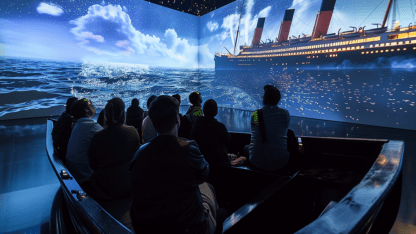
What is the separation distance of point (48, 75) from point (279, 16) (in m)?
9.06

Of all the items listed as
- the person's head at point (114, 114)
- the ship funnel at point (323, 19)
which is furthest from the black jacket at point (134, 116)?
the ship funnel at point (323, 19)

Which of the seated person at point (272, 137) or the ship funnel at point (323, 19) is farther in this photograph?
the ship funnel at point (323, 19)

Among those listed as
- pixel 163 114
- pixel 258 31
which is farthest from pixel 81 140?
pixel 258 31

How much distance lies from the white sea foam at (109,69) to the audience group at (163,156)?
7.11 meters

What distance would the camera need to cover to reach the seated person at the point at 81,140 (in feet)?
5.39

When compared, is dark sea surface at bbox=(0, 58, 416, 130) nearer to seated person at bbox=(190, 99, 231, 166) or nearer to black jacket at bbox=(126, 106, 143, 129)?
seated person at bbox=(190, 99, 231, 166)

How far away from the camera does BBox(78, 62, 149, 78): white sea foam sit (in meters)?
8.62

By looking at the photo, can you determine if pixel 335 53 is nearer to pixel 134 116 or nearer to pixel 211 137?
pixel 134 116

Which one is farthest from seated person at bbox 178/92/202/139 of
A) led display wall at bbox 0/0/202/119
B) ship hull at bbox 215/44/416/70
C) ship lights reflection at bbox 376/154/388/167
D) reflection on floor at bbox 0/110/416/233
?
led display wall at bbox 0/0/202/119

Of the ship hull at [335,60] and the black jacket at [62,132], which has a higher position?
the ship hull at [335,60]

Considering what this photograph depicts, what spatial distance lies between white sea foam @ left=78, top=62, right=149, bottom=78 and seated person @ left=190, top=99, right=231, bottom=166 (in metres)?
8.54

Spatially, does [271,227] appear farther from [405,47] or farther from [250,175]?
[405,47]

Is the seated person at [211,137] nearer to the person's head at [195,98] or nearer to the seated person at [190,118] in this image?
the seated person at [190,118]

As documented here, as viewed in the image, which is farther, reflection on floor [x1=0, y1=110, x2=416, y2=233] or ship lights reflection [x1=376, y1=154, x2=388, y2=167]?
reflection on floor [x1=0, y1=110, x2=416, y2=233]
